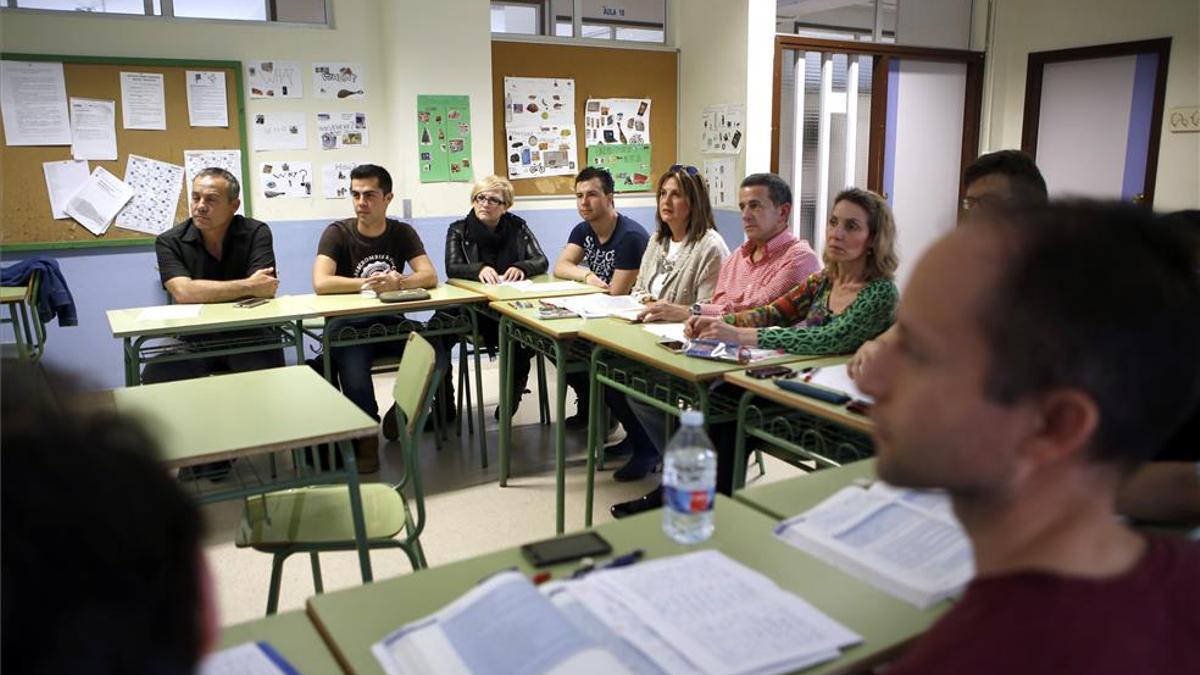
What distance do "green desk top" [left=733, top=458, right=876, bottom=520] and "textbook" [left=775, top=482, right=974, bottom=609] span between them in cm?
4

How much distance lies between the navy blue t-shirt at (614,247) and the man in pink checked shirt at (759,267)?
2.70 ft

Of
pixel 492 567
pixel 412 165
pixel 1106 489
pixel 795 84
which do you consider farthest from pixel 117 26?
pixel 1106 489

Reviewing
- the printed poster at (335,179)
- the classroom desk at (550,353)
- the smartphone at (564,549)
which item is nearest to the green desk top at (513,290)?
the classroom desk at (550,353)

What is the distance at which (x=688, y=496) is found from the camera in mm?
1340

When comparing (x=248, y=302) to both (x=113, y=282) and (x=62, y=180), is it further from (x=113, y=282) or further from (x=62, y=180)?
(x=62, y=180)

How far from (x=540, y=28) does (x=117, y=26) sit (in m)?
2.51

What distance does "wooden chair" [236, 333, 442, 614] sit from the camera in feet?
6.62

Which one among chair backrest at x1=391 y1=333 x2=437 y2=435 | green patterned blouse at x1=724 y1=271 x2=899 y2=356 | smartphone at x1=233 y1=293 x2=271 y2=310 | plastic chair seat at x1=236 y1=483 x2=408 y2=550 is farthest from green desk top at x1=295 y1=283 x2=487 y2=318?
green patterned blouse at x1=724 y1=271 x2=899 y2=356

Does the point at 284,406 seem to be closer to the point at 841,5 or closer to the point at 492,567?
the point at 492,567

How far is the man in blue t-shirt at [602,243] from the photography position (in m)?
4.05

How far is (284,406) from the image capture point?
2264mm

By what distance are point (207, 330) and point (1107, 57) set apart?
553 cm

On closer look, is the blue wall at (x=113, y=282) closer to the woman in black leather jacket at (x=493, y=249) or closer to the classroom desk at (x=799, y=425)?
the woman in black leather jacket at (x=493, y=249)

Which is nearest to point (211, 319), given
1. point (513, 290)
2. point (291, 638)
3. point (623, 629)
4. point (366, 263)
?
point (366, 263)
